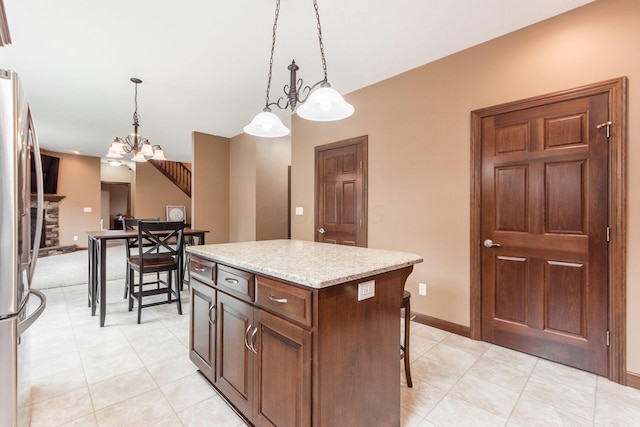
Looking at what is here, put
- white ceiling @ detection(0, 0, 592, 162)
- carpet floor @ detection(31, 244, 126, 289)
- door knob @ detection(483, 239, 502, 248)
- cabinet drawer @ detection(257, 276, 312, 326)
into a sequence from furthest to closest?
carpet floor @ detection(31, 244, 126, 289) < door knob @ detection(483, 239, 502, 248) < white ceiling @ detection(0, 0, 592, 162) < cabinet drawer @ detection(257, 276, 312, 326)

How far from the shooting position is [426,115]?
2.91 meters

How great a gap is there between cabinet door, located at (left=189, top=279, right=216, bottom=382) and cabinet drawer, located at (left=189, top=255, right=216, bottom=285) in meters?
0.05

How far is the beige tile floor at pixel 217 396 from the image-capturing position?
1635mm

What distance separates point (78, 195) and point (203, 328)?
8.32 metres

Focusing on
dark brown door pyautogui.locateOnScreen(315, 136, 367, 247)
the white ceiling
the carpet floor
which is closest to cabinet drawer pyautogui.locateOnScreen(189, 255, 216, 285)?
the white ceiling

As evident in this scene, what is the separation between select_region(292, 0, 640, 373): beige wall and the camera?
6.44 ft

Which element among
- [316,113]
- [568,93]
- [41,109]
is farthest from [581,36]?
[41,109]

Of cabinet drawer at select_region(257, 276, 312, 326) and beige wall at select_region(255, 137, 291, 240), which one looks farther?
beige wall at select_region(255, 137, 291, 240)

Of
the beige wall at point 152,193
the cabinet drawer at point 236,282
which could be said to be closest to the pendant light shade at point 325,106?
the cabinet drawer at point 236,282

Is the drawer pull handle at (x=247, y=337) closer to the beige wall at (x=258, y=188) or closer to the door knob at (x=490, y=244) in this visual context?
the door knob at (x=490, y=244)

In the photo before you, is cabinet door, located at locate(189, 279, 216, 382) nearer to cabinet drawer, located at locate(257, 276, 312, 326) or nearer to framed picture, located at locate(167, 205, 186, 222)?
cabinet drawer, located at locate(257, 276, 312, 326)

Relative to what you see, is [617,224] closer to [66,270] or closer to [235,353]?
[235,353]

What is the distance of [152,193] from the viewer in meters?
9.09

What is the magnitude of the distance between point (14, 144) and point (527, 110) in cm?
309
